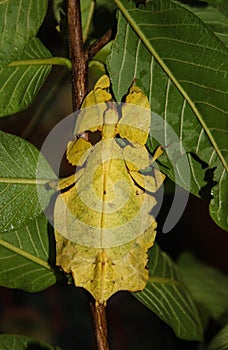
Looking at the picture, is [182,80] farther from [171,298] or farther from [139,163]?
[171,298]

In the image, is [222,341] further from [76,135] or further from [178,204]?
[76,135]

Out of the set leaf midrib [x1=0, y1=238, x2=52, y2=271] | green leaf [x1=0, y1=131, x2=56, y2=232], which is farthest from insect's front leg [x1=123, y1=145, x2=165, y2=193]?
leaf midrib [x1=0, y1=238, x2=52, y2=271]

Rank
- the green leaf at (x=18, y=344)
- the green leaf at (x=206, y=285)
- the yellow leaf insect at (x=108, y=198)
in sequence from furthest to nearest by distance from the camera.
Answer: the green leaf at (x=206, y=285) < the green leaf at (x=18, y=344) < the yellow leaf insect at (x=108, y=198)

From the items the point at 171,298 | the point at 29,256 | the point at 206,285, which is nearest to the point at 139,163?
the point at 29,256

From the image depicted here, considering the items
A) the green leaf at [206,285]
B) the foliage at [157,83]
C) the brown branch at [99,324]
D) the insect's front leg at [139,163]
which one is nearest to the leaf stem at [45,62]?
the foliage at [157,83]

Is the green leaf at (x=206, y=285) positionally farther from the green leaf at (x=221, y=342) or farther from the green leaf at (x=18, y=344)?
the green leaf at (x=18, y=344)

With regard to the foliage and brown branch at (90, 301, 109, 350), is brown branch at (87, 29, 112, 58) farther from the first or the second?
brown branch at (90, 301, 109, 350)
